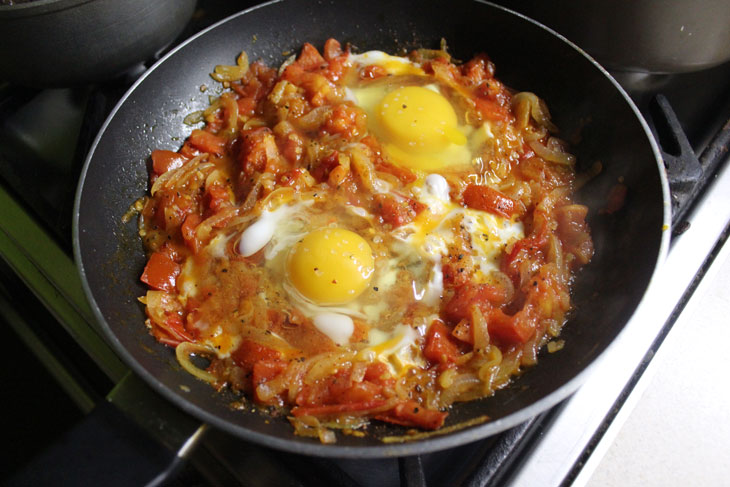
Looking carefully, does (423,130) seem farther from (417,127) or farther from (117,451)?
(117,451)

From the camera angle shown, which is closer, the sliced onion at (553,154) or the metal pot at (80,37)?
the metal pot at (80,37)

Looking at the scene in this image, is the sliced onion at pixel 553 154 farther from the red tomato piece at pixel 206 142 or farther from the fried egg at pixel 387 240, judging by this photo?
the red tomato piece at pixel 206 142

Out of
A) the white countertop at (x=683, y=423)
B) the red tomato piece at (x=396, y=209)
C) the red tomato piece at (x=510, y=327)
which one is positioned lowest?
the white countertop at (x=683, y=423)

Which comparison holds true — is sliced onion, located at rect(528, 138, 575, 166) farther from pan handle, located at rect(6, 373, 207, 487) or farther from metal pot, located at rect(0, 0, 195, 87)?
pan handle, located at rect(6, 373, 207, 487)

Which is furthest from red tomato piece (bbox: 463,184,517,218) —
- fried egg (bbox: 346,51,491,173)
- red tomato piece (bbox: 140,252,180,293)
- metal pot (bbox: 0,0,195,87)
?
metal pot (bbox: 0,0,195,87)

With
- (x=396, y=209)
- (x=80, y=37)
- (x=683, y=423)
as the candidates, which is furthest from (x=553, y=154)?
(x=80, y=37)

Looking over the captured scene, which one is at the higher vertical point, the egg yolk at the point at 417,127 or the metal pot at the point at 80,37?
the metal pot at the point at 80,37

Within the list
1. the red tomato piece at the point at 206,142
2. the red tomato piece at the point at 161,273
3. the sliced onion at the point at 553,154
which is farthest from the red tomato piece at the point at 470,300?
the red tomato piece at the point at 206,142
